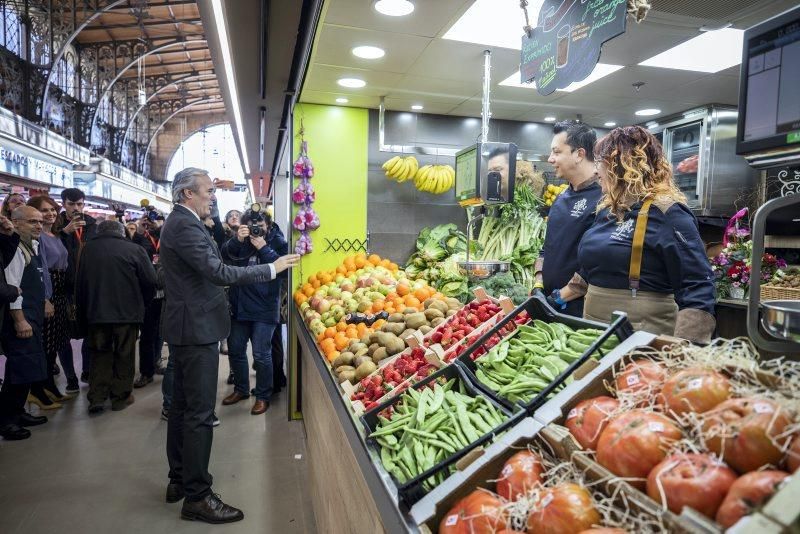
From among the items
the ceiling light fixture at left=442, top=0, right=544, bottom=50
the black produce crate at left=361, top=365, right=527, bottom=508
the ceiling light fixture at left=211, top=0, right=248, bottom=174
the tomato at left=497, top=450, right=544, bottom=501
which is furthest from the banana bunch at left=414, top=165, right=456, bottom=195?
the tomato at left=497, top=450, right=544, bottom=501

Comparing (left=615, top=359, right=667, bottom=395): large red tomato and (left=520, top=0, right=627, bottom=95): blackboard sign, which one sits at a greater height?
(left=520, top=0, right=627, bottom=95): blackboard sign

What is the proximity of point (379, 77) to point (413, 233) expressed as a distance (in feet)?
6.08

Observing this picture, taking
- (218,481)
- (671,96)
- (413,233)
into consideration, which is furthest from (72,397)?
(671,96)

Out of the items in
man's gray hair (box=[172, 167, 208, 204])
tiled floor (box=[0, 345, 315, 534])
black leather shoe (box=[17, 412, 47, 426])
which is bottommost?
tiled floor (box=[0, 345, 315, 534])

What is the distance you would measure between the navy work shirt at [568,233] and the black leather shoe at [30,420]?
4.55 metres

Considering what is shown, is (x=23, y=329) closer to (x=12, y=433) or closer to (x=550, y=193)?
(x=12, y=433)

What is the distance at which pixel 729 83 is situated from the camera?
14.8 feet

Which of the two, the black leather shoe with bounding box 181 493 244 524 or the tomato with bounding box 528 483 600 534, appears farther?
the black leather shoe with bounding box 181 493 244 524

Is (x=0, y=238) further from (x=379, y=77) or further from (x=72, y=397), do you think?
(x=379, y=77)

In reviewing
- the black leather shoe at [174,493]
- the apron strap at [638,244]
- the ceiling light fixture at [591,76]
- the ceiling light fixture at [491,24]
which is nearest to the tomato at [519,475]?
the apron strap at [638,244]

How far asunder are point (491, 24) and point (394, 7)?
706 mm

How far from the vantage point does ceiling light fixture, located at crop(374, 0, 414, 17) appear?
2.98 metres

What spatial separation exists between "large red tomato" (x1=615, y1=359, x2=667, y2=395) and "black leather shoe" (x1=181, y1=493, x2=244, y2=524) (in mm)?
2715

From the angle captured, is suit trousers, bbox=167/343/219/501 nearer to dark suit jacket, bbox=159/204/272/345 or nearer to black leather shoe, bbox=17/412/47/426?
dark suit jacket, bbox=159/204/272/345
